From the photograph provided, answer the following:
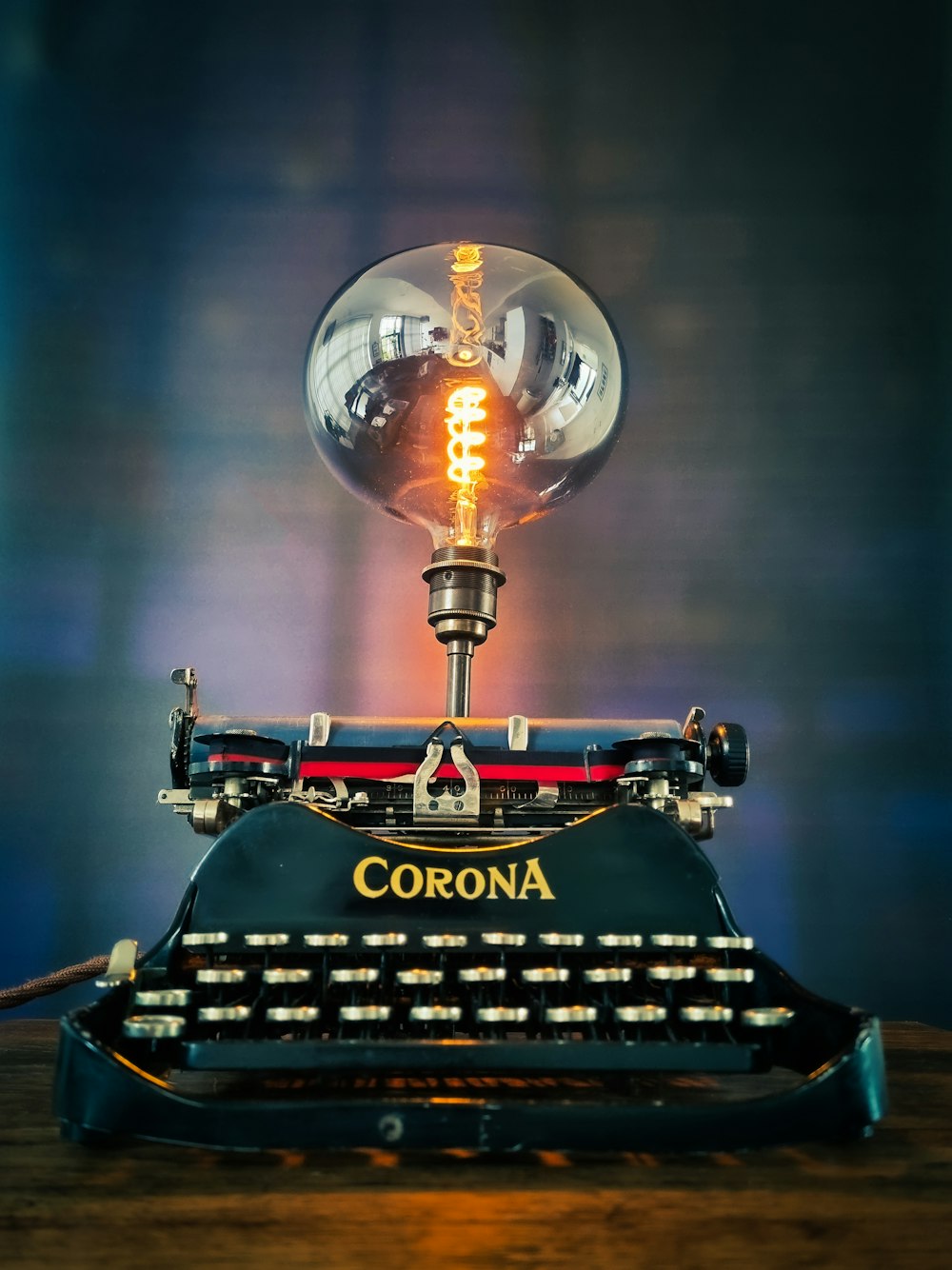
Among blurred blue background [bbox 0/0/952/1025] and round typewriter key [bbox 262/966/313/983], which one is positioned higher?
blurred blue background [bbox 0/0/952/1025]

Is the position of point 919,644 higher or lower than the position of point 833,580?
lower

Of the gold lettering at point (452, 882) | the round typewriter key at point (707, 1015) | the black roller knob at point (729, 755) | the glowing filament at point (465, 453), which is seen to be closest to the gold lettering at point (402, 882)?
the gold lettering at point (452, 882)

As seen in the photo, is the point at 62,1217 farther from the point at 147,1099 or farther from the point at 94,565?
the point at 94,565

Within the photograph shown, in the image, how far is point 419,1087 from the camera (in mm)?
732

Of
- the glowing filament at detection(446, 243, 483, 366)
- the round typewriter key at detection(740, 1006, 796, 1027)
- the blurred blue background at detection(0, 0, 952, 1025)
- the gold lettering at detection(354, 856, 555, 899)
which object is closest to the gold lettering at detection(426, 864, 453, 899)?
the gold lettering at detection(354, 856, 555, 899)

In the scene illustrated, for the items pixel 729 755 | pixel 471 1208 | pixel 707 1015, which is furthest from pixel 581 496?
pixel 471 1208

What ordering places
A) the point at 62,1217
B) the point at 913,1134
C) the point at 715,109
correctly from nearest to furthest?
the point at 62,1217 → the point at 913,1134 → the point at 715,109

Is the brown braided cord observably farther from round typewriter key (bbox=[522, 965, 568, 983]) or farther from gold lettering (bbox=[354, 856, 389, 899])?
round typewriter key (bbox=[522, 965, 568, 983])

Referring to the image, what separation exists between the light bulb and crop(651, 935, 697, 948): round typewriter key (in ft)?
1.63

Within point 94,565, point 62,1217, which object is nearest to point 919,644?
point 94,565

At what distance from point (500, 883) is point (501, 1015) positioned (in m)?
0.12

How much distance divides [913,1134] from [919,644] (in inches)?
43.2

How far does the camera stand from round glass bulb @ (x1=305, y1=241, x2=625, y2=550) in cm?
116

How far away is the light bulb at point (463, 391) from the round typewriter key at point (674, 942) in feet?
1.63
